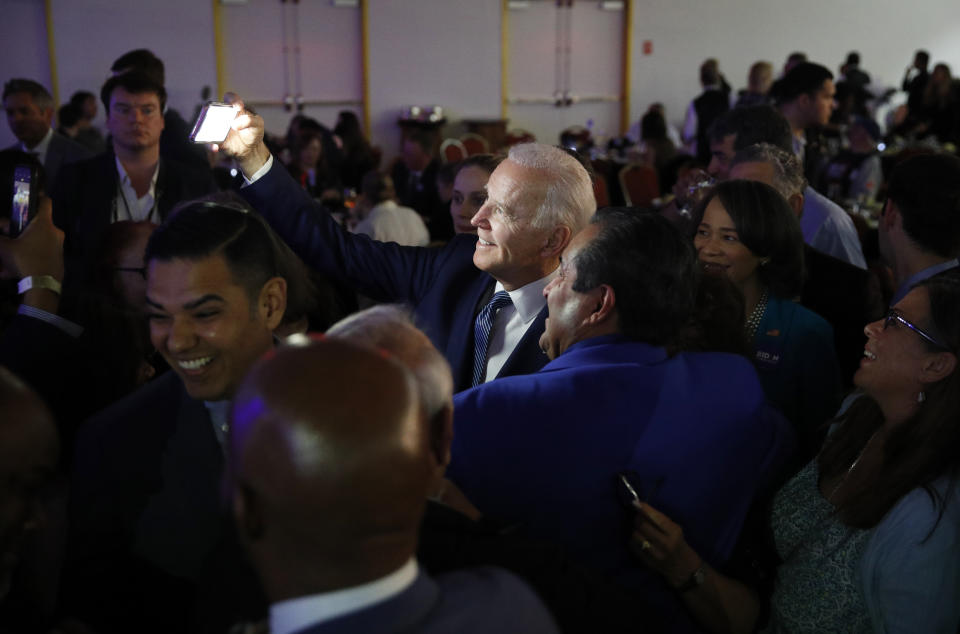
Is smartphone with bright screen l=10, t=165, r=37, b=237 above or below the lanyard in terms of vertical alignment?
above

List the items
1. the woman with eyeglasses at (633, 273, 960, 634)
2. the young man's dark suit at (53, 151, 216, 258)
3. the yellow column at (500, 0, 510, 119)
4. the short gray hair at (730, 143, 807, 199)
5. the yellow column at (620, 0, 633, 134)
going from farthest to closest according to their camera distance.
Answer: the yellow column at (620, 0, 633, 134), the yellow column at (500, 0, 510, 119), the young man's dark suit at (53, 151, 216, 258), the short gray hair at (730, 143, 807, 199), the woman with eyeglasses at (633, 273, 960, 634)

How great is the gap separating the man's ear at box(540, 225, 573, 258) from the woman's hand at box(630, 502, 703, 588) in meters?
0.88

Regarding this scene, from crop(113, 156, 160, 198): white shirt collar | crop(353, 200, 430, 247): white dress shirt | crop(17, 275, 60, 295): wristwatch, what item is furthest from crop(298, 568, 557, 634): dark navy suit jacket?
crop(353, 200, 430, 247): white dress shirt

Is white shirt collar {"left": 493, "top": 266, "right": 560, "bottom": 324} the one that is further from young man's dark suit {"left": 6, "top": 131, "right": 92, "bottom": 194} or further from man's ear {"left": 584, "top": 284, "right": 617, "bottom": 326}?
young man's dark suit {"left": 6, "top": 131, "right": 92, "bottom": 194}

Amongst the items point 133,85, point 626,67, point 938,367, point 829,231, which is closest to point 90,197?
point 133,85

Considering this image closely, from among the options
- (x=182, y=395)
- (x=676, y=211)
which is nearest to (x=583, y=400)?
(x=182, y=395)

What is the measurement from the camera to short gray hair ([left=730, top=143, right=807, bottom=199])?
3.03m

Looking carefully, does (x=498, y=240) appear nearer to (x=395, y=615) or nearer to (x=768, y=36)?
(x=395, y=615)

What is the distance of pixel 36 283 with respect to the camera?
1930 millimetres

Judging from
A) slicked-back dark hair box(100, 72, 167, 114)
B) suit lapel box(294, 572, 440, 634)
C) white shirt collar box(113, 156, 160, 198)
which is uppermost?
slicked-back dark hair box(100, 72, 167, 114)

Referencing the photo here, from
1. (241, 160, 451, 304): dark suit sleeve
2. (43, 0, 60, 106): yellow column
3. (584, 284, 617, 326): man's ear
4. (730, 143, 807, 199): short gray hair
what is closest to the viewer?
(584, 284, 617, 326): man's ear

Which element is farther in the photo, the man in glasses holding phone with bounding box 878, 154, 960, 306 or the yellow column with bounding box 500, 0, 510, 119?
the yellow column with bounding box 500, 0, 510, 119

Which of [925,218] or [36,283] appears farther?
[925,218]

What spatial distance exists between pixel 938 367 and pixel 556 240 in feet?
2.94
